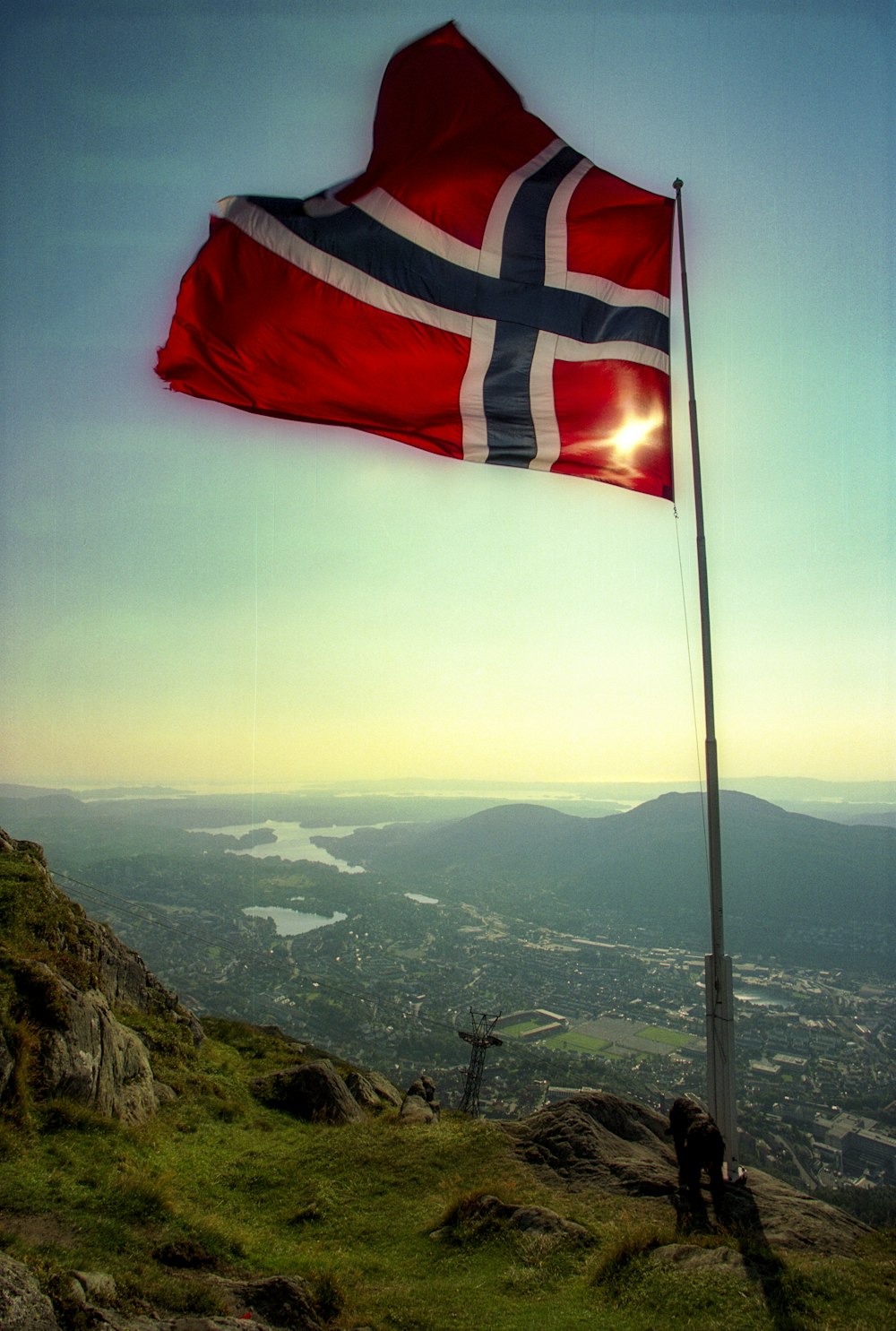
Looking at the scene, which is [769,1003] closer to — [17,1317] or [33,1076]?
[33,1076]

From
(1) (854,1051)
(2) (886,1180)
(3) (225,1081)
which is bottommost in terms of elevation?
(1) (854,1051)

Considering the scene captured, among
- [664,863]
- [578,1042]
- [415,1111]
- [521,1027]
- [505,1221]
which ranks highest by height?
[505,1221]

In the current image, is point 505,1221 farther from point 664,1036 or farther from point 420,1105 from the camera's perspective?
point 664,1036

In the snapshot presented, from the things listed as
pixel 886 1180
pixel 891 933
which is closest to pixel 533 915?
pixel 891 933

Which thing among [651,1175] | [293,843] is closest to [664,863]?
[293,843]

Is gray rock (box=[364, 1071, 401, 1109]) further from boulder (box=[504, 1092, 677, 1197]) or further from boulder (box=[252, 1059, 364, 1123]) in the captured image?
boulder (box=[504, 1092, 677, 1197])
